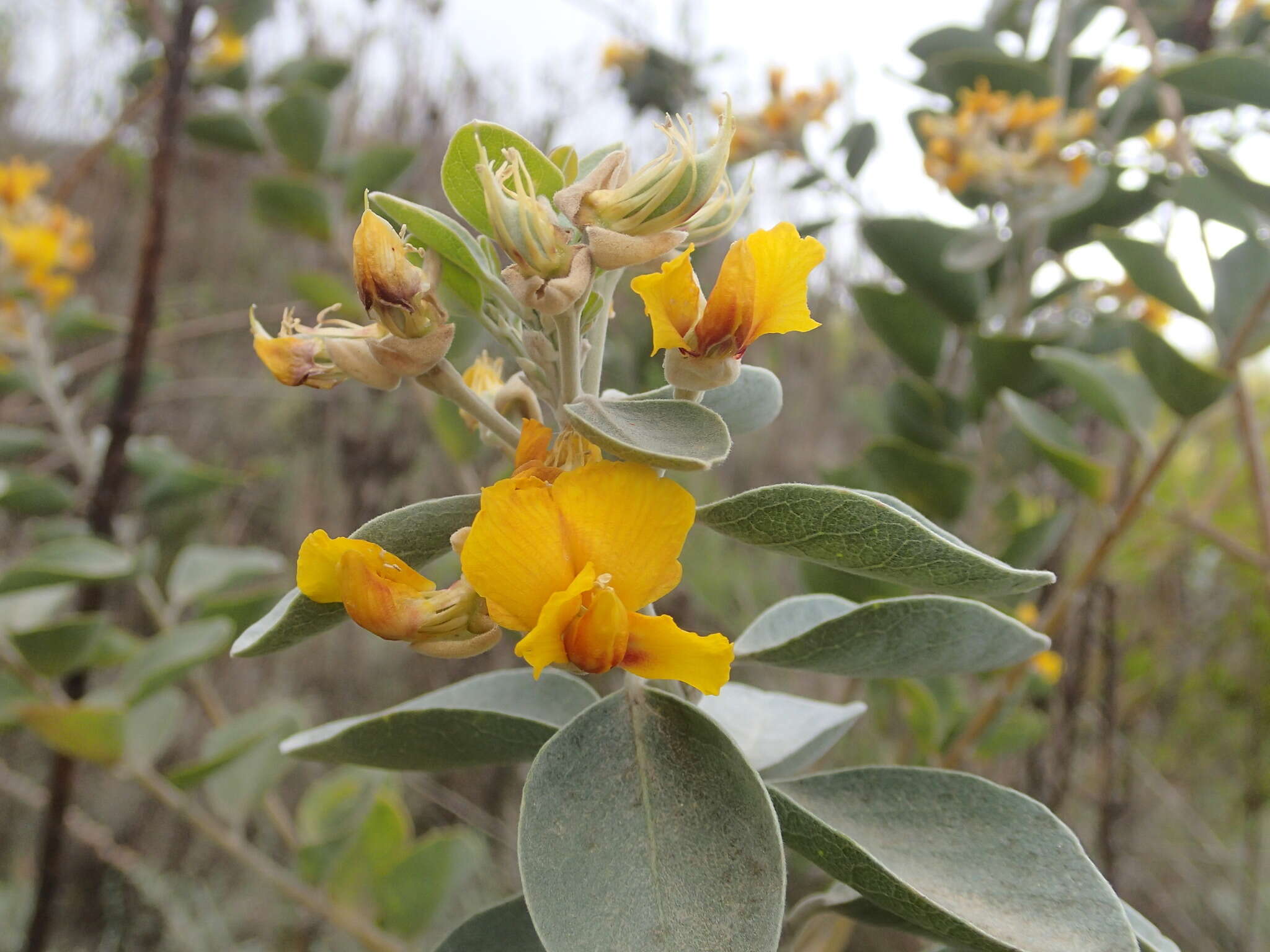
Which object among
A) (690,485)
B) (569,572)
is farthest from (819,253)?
(690,485)

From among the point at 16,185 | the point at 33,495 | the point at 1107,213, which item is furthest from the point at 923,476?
the point at 16,185

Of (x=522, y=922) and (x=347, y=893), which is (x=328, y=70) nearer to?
(x=347, y=893)

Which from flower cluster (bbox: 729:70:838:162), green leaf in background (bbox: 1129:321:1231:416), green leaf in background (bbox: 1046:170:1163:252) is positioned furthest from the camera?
flower cluster (bbox: 729:70:838:162)

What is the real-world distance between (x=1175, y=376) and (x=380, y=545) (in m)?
0.71

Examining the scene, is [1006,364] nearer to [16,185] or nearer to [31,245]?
[31,245]

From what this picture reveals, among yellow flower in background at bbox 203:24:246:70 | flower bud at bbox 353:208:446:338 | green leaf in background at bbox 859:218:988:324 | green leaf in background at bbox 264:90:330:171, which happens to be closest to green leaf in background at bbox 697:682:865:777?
flower bud at bbox 353:208:446:338

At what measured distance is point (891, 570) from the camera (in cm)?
35

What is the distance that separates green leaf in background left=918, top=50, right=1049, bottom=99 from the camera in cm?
104

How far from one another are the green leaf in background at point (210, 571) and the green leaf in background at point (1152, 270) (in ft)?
3.27

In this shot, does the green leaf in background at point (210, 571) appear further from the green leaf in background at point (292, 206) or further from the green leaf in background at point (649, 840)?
the green leaf in background at point (649, 840)

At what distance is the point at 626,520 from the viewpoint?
35 centimetres

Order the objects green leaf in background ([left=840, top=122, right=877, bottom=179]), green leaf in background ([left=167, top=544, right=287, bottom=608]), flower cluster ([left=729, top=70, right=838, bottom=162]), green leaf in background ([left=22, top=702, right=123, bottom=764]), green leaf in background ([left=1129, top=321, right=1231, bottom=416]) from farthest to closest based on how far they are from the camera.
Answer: flower cluster ([left=729, top=70, right=838, bottom=162]) < green leaf in background ([left=840, top=122, right=877, bottom=179]) < green leaf in background ([left=167, top=544, right=287, bottom=608]) < green leaf in background ([left=22, top=702, right=123, bottom=764]) < green leaf in background ([left=1129, top=321, right=1231, bottom=416])

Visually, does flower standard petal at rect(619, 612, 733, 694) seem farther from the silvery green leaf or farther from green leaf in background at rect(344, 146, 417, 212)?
green leaf in background at rect(344, 146, 417, 212)

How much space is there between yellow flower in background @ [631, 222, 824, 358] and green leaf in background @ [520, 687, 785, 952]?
0.16 metres
